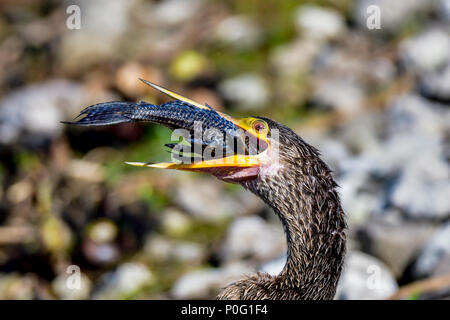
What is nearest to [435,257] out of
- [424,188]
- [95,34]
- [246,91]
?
[424,188]

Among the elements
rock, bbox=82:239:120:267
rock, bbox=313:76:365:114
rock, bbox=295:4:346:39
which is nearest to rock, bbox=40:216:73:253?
rock, bbox=82:239:120:267

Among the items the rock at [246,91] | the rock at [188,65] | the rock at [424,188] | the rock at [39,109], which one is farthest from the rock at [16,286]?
the rock at [188,65]

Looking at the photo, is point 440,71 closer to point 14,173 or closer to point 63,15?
point 14,173

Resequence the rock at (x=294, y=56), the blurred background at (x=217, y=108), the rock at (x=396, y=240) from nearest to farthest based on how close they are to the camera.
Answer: the rock at (x=396, y=240) → the blurred background at (x=217, y=108) → the rock at (x=294, y=56)

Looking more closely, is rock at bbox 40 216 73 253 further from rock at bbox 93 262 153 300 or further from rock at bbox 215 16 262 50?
rock at bbox 215 16 262 50

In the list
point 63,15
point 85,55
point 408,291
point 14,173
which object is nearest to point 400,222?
point 408,291

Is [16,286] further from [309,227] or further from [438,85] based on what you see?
Answer: [438,85]

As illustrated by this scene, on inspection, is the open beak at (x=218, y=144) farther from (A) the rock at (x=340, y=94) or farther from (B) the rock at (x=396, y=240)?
(A) the rock at (x=340, y=94)
